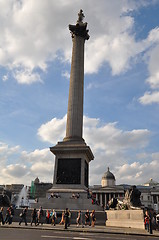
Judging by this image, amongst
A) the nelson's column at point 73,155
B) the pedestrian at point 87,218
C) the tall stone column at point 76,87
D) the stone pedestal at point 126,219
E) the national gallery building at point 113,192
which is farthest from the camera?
the national gallery building at point 113,192

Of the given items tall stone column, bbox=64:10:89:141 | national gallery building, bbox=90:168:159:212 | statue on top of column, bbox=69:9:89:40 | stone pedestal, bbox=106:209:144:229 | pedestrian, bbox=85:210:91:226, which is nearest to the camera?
stone pedestal, bbox=106:209:144:229

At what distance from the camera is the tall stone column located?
32.6 m

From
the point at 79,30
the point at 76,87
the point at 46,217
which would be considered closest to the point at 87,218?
the point at 46,217

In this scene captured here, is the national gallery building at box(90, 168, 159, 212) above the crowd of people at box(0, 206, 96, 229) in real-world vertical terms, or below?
above

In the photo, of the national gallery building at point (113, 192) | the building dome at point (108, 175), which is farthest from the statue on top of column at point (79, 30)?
the building dome at point (108, 175)

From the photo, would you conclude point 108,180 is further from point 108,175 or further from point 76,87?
point 76,87

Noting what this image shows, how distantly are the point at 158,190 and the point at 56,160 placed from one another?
10550cm

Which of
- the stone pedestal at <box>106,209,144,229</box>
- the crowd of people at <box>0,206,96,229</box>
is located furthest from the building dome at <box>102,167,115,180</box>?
the stone pedestal at <box>106,209,144,229</box>

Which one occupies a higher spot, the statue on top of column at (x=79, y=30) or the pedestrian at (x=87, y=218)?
the statue on top of column at (x=79, y=30)

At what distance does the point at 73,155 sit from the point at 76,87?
10586 millimetres

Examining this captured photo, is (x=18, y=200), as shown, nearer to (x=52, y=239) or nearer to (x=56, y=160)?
(x=56, y=160)

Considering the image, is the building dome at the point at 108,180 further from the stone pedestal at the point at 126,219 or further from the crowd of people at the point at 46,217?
the stone pedestal at the point at 126,219

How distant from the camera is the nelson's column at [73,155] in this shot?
2784 centimetres

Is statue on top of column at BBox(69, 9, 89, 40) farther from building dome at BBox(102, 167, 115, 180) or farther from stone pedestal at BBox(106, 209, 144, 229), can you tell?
building dome at BBox(102, 167, 115, 180)
